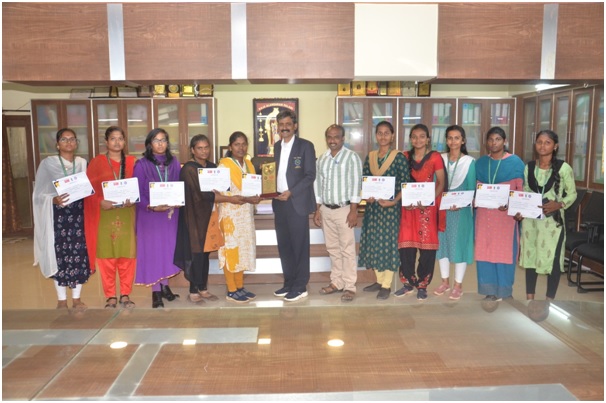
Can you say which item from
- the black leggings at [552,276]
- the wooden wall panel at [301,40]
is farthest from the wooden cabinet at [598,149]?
the wooden wall panel at [301,40]

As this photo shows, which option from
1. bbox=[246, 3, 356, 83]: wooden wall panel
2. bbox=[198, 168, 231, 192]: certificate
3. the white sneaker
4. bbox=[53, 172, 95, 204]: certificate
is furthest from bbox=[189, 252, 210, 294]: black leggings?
bbox=[246, 3, 356, 83]: wooden wall panel

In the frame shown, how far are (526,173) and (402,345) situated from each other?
98.9 inches

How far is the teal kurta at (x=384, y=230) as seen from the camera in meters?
3.65

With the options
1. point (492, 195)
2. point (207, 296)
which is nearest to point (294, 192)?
point (207, 296)

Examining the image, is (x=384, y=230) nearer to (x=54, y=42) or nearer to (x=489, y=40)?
(x=489, y=40)

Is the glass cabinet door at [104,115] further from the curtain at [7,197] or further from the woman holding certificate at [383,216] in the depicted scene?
the woman holding certificate at [383,216]

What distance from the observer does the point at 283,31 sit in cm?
171

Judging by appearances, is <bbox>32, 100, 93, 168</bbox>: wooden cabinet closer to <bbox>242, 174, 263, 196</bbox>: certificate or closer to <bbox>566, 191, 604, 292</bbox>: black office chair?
<bbox>242, 174, 263, 196</bbox>: certificate

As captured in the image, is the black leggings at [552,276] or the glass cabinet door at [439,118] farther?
the glass cabinet door at [439,118]

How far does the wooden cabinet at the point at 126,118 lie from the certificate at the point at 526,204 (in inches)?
179

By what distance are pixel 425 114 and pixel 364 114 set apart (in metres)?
0.84

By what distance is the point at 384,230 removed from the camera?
12.4 feet

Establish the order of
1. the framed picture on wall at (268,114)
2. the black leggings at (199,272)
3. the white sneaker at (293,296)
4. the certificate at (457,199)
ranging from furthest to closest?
the framed picture on wall at (268,114), the white sneaker at (293,296), the black leggings at (199,272), the certificate at (457,199)

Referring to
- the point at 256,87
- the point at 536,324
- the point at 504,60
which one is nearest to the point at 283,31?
the point at 504,60
